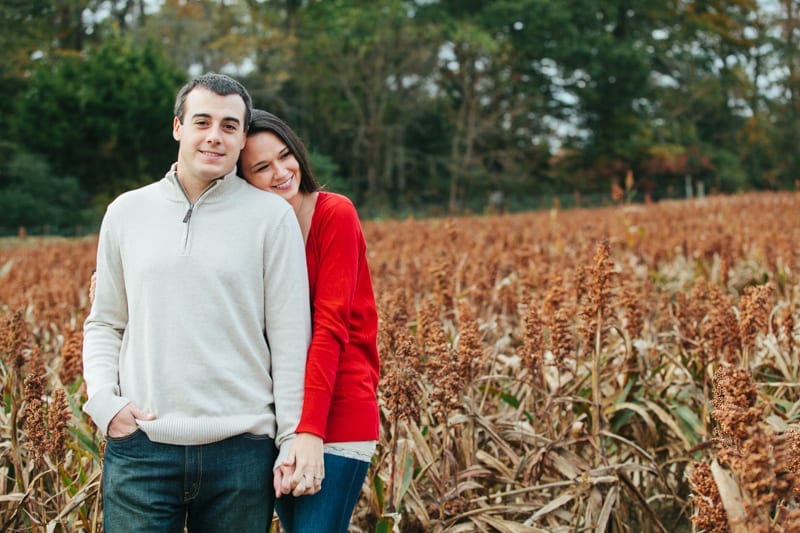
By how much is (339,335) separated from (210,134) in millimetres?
624

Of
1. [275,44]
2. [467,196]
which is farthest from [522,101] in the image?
[275,44]

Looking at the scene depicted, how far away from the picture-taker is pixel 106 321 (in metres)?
2.16

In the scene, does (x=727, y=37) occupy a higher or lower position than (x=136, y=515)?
higher

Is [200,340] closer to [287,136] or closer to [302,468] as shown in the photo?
[302,468]

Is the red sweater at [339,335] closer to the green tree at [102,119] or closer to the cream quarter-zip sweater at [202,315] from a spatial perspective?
the cream quarter-zip sweater at [202,315]

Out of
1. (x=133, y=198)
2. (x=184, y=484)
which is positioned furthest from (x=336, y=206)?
(x=184, y=484)

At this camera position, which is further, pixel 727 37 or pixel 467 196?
pixel 727 37

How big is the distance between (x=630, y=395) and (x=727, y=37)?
1905 inches

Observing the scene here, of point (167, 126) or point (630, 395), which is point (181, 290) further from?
point (167, 126)

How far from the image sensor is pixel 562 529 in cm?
281

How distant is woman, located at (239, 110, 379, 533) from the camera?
203cm

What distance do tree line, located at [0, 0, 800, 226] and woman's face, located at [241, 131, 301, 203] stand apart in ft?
79.9

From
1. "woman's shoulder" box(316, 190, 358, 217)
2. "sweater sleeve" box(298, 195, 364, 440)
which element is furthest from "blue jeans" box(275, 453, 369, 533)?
"woman's shoulder" box(316, 190, 358, 217)

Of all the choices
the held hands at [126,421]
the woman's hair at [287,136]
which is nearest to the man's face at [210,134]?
the woman's hair at [287,136]
